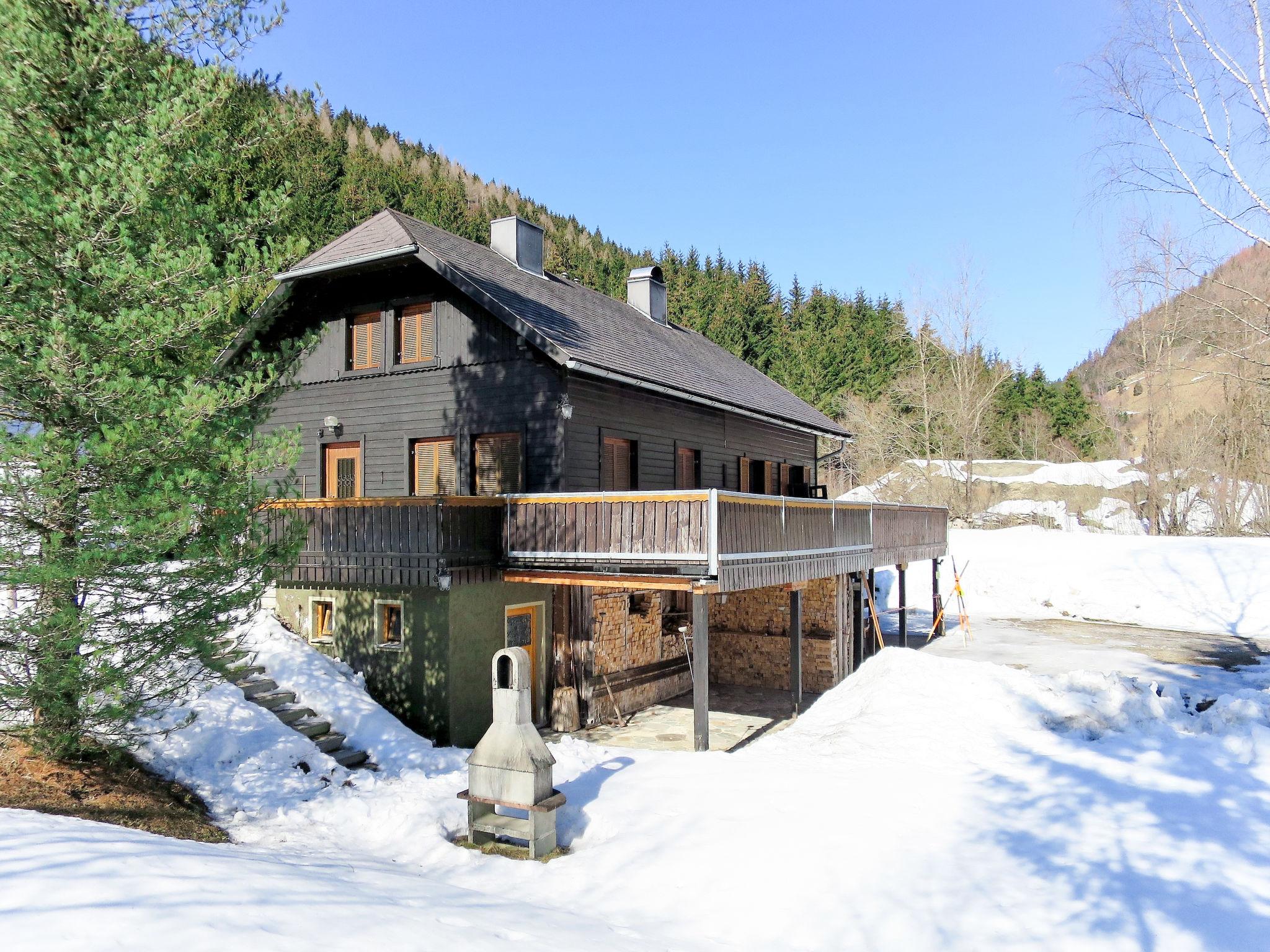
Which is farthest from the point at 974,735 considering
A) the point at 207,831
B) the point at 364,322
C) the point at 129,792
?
the point at 364,322

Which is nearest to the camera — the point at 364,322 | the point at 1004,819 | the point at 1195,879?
the point at 1195,879

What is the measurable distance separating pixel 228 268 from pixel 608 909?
691cm

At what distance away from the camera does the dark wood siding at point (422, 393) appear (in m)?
13.5

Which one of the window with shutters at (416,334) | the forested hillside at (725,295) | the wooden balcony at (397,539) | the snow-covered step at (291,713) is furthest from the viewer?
the forested hillside at (725,295)

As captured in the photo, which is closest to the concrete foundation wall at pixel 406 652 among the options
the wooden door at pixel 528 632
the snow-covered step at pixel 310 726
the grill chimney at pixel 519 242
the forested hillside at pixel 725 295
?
the snow-covered step at pixel 310 726

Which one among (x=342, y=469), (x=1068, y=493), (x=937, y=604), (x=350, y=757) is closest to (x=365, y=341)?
(x=342, y=469)

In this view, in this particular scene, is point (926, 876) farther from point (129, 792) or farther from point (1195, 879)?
point (129, 792)

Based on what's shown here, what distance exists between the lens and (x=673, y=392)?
49.8ft

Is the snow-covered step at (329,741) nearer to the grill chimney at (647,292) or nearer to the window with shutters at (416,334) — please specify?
the window with shutters at (416,334)

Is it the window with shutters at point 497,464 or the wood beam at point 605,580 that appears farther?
the window with shutters at point 497,464

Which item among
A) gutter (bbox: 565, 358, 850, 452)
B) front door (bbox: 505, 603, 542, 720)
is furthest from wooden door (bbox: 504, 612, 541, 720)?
gutter (bbox: 565, 358, 850, 452)

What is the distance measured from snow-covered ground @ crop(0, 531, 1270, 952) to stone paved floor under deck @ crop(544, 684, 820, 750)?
3.18 feet

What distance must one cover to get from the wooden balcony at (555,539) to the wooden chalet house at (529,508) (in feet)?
0.11

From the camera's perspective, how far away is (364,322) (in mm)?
15672
